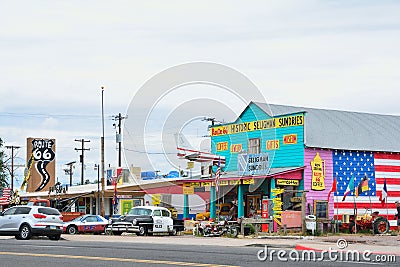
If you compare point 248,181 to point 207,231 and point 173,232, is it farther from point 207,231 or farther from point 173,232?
point 207,231

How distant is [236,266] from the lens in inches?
575

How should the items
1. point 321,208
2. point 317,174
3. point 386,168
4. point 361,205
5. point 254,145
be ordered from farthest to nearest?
point 254,145 → point 386,168 → point 361,205 → point 317,174 → point 321,208

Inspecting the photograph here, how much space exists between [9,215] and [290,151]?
1470 centimetres

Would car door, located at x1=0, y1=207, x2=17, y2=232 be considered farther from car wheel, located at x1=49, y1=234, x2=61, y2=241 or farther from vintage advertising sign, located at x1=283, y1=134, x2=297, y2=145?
vintage advertising sign, located at x1=283, y1=134, x2=297, y2=145

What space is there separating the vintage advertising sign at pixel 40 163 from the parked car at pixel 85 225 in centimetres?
2662

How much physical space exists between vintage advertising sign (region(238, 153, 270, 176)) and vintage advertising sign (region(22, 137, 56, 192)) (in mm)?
29838

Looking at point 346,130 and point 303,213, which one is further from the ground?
point 346,130

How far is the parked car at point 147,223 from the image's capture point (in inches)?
1383

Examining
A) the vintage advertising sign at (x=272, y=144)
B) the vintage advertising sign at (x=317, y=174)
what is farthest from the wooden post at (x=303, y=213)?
the vintage advertising sign at (x=272, y=144)

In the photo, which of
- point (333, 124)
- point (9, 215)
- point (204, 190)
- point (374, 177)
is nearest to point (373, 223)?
point (374, 177)

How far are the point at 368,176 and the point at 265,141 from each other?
5693mm

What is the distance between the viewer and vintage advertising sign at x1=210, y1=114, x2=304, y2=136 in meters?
36.9

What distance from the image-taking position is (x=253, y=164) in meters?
38.8

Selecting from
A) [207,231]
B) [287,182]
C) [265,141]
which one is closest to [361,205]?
[287,182]
